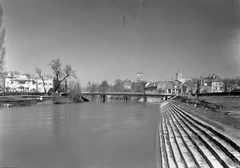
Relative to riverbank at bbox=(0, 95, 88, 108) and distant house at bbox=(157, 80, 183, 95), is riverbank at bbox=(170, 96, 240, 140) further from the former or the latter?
distant house at bbox=(157, 80, 183, 95)

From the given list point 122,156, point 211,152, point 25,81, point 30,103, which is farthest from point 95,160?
point 25,81

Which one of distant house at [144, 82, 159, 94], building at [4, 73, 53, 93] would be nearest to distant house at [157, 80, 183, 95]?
distant house at [144, 82, 159, 94]

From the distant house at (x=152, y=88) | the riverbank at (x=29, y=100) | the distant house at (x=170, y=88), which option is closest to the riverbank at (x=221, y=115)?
the riverbank at (x=29, y=100)

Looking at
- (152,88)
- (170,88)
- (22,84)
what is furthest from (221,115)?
(152,88)

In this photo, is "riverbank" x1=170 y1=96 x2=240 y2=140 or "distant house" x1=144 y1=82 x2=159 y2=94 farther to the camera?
"distant house" x1=144 y1=82 x2=159 y2=94

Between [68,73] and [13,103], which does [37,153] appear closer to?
[13,103]

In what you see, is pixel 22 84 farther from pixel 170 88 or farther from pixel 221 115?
pixel 221 115

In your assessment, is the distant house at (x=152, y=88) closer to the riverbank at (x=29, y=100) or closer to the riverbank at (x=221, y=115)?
the riverbank at (x=29, y=100)

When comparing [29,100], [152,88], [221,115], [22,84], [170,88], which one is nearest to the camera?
[221,115]

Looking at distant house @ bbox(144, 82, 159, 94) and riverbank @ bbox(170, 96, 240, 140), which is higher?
distant house @ bbox(144, 82, 159, 94)

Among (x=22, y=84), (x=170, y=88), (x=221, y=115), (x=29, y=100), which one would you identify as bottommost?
(x=29, y=100)

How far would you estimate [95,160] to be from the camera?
9.12 meters

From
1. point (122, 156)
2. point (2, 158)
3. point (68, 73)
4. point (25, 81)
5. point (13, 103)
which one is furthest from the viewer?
point (25, 81)

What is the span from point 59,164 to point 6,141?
5.86 meters
